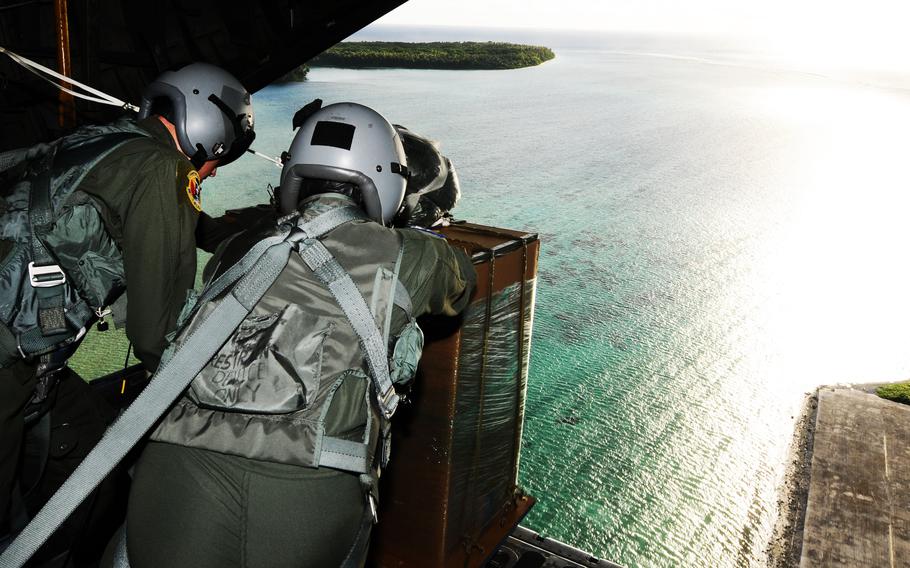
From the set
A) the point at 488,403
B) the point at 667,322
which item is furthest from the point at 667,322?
the point at 488,403

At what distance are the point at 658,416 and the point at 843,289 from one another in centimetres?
401

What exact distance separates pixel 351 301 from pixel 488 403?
124 cm

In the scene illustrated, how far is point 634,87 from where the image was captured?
68.9 ft

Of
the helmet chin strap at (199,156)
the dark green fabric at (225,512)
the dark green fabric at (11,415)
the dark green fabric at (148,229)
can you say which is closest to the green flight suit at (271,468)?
the dark green fabric at (225,512)

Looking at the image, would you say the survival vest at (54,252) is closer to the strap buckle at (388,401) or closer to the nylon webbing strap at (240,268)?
the nylon webbing strap at (240,268)

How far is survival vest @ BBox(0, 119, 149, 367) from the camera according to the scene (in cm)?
187

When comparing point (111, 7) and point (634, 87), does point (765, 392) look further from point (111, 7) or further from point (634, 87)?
point (634, 87)

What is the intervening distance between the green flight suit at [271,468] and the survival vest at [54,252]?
726 mm

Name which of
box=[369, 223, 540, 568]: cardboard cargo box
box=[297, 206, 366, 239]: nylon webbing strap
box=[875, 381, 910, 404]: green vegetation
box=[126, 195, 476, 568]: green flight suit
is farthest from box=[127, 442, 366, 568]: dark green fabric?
box=[875, 381, 910, 404]: green vegetation

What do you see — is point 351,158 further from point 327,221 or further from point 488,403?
point 488,403

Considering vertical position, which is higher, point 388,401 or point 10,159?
point 10,159

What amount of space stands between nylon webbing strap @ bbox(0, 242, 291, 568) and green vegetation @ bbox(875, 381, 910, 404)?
517 centimetres

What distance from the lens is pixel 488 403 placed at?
2.55m

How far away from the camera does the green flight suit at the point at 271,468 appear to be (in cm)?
136
